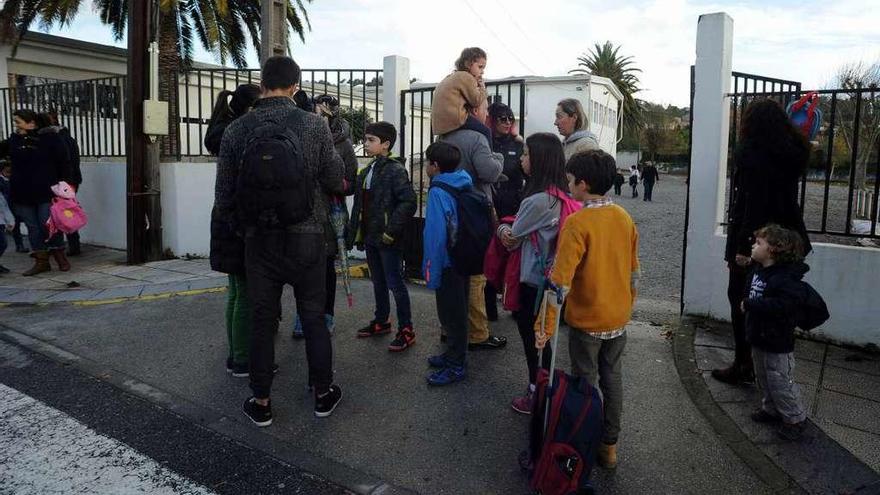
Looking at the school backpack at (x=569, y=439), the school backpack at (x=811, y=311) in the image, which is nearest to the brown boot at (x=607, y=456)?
the school backpack at (x=569, y=439)

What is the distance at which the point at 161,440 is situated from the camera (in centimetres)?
347

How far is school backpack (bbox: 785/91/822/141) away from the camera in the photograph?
450cm

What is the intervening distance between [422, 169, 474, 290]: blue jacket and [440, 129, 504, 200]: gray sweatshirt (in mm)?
504

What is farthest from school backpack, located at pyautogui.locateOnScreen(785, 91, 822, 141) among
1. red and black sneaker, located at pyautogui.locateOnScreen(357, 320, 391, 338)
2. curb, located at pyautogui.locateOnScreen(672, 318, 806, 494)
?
red and black sneaker, located at pyautogui.locateOnScreen(357, 320, 391, 338)

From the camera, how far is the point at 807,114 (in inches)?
178

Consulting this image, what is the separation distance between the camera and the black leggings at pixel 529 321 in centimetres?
364

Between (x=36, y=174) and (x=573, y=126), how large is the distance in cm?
648

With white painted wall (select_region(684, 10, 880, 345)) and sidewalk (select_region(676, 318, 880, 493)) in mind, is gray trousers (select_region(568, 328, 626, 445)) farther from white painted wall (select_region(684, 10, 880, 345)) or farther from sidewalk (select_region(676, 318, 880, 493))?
white painted wall (select_region(684, 10, 880, 345))

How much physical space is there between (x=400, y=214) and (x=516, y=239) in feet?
4.26

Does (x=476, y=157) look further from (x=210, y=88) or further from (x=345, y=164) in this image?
(x=210, y=88)

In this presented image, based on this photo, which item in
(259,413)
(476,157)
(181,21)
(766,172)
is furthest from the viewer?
(181,21)

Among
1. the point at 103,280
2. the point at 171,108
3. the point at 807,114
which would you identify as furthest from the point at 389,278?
the point at 171,108

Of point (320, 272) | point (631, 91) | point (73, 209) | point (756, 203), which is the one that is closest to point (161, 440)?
point (320, 272)

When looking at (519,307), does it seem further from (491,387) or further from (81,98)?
(81,98)
